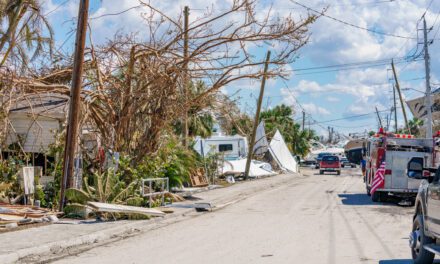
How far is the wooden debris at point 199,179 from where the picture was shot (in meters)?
29.9

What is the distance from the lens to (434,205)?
8.53 meters

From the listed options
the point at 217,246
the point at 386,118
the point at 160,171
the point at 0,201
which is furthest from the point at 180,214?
the point at 386,118

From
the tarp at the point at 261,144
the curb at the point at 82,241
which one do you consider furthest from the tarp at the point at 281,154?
the curb at the point at 82,241

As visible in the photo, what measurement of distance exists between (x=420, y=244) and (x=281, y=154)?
4591 centimetres

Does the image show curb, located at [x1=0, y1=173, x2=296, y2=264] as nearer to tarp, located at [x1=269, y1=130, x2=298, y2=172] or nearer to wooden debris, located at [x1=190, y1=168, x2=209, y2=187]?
wooden debris, located at [x1=190, y1=168, x2=209, y2=187]

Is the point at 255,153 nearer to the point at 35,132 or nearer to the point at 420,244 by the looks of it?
the point at 35,132

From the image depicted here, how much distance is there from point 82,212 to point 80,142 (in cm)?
342

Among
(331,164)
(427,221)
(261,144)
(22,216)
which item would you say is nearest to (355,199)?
(22,216)

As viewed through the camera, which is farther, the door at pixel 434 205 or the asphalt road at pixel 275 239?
the asphalt road at pixel 275 239

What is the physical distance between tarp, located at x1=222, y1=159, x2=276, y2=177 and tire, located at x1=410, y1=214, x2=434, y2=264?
1175 inches

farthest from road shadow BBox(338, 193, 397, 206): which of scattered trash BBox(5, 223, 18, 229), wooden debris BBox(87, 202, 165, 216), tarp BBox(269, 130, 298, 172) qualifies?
tarp BBox(269, 130, 298, 172)

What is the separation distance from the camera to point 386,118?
118 metres

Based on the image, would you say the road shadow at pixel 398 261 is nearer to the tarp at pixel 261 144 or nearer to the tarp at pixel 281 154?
the tarp at pixel 281 154

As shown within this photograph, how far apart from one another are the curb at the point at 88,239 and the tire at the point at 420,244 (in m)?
6.28
